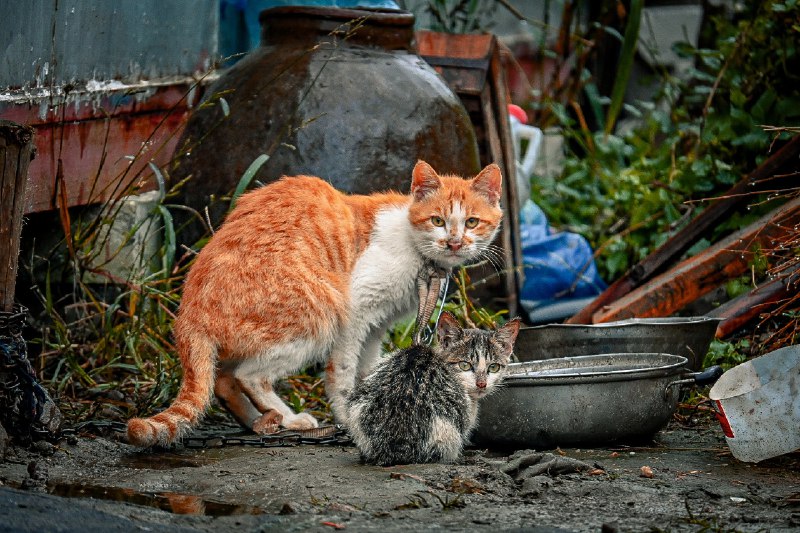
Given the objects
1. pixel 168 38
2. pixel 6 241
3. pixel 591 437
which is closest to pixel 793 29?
pixel 591 437

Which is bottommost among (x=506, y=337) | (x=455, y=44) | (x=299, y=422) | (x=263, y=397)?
(x=299, y=422)

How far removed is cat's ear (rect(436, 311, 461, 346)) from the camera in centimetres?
394

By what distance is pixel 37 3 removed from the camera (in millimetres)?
A: 4887

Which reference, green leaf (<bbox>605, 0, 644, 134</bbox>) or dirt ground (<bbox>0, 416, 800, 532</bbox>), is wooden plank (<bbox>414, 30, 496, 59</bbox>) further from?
dirt ground (<bbox>0, 416, 800, 532</bbox>)

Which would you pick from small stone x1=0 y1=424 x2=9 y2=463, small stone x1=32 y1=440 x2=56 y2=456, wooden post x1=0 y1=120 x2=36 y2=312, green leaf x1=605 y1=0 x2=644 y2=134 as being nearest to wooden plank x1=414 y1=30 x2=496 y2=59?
green leaf x1=605 y1=0 x2=644 y2=134

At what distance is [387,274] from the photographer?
14.5ft

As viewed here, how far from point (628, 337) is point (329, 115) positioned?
197cm

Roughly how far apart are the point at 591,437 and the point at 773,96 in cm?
314

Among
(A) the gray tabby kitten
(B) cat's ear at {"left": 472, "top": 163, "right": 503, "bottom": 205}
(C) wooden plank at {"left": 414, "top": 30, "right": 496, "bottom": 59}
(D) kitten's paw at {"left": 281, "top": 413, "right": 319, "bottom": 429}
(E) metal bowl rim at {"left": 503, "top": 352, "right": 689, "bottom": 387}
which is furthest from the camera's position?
(C) wooden plank at {"left": 414, "top": 30, "right": 496, "bottom": 59}

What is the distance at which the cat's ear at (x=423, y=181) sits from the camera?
446 cm

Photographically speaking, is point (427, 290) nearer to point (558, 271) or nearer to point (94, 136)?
point (94, 136)

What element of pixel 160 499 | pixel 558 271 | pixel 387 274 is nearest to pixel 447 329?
pixel 387 274

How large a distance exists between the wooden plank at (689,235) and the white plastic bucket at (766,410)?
5.91ft

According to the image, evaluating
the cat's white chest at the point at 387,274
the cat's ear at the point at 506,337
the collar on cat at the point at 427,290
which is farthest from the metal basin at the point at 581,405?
the cat's white chest at the point at 387,274
